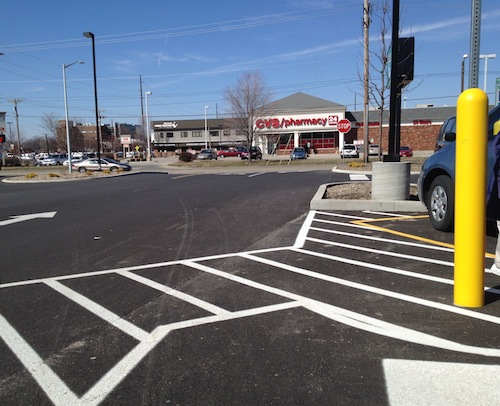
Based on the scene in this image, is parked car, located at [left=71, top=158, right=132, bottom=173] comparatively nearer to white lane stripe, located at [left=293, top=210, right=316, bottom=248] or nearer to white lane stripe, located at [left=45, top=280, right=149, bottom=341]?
white lane stripe, located at [left=293, top=210, right=316, bottom=248]

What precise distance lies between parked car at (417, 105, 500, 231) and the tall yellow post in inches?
113

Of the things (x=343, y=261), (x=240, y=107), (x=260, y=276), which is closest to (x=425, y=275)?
(x=343, y=261)

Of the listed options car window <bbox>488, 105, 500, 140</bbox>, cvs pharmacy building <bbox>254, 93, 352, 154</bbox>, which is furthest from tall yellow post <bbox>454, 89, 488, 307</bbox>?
cvs pharmacy building <bbox>254, 93, 352, 154</bbox>

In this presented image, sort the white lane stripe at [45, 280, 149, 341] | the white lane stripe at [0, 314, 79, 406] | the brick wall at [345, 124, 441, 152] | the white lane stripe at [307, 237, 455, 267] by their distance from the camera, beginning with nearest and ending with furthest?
the white lane stripe at [0, 314, 79, 406] < the white lane stripe at [45, 280, 149, 341] < the white lane stripe at [307, 237, 455, 267] < the brick wall at [345, 124, 441, 152]

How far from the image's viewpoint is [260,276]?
481cm

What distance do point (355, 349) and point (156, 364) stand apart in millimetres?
1416

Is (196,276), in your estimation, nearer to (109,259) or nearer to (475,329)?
(109,259)

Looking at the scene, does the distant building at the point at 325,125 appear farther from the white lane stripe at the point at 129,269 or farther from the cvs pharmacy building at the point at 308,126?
the white lane stripe at the point at 129,269

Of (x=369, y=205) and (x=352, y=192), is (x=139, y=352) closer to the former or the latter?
(x=369, y=205)

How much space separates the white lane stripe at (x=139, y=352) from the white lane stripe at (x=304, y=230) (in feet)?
7.90

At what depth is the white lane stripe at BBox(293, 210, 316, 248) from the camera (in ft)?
20.8

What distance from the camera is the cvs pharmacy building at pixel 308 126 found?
58062 mm

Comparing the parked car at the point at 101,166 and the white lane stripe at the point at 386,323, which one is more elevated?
the parked car at the point at 101,166

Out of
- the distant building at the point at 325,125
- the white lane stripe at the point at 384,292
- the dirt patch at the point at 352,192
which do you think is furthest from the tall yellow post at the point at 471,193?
the distant building at the point at 325,125
